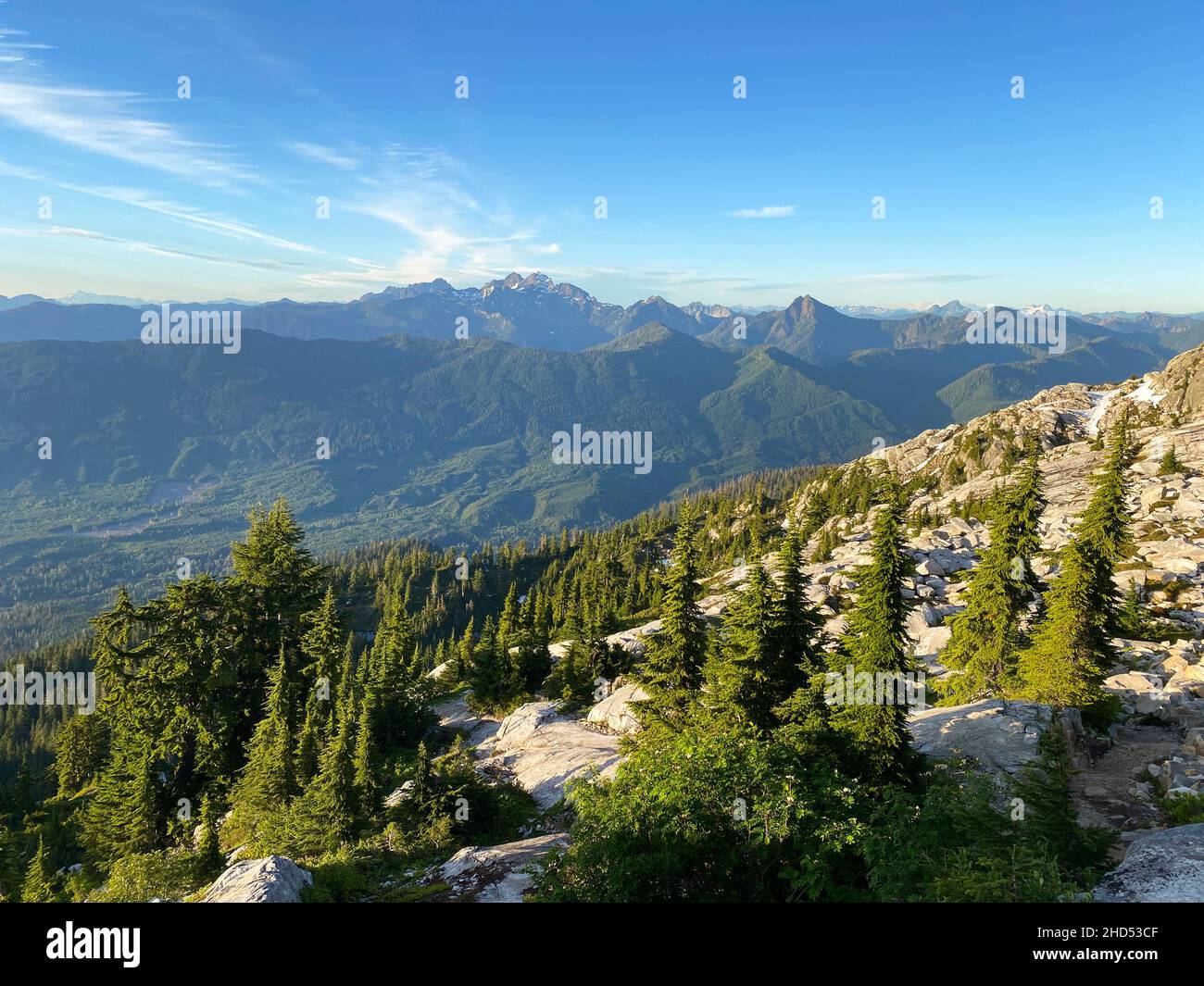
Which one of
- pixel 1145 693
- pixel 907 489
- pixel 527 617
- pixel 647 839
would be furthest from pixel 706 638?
pixel 907 489

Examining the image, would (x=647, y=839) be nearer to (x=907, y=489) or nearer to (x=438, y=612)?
(x=907, y=489)

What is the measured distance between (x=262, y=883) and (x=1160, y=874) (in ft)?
72.2

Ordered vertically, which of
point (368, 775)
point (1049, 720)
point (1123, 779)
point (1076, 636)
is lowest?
point (368, 775)

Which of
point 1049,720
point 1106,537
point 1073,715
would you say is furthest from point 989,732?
point 1106,537

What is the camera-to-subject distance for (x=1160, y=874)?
1386cm

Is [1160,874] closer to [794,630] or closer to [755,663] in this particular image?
[755,663]

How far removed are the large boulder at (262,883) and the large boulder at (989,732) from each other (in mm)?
22882

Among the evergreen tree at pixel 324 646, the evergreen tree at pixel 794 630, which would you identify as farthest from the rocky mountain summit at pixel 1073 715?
the evergreen tree at pixel 324 646

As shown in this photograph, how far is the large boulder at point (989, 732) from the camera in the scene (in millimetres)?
25844

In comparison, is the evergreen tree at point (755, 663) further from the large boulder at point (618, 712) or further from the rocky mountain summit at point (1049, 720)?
the large boulder at point (618, 712)

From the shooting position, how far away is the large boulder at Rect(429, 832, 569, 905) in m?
18.0
